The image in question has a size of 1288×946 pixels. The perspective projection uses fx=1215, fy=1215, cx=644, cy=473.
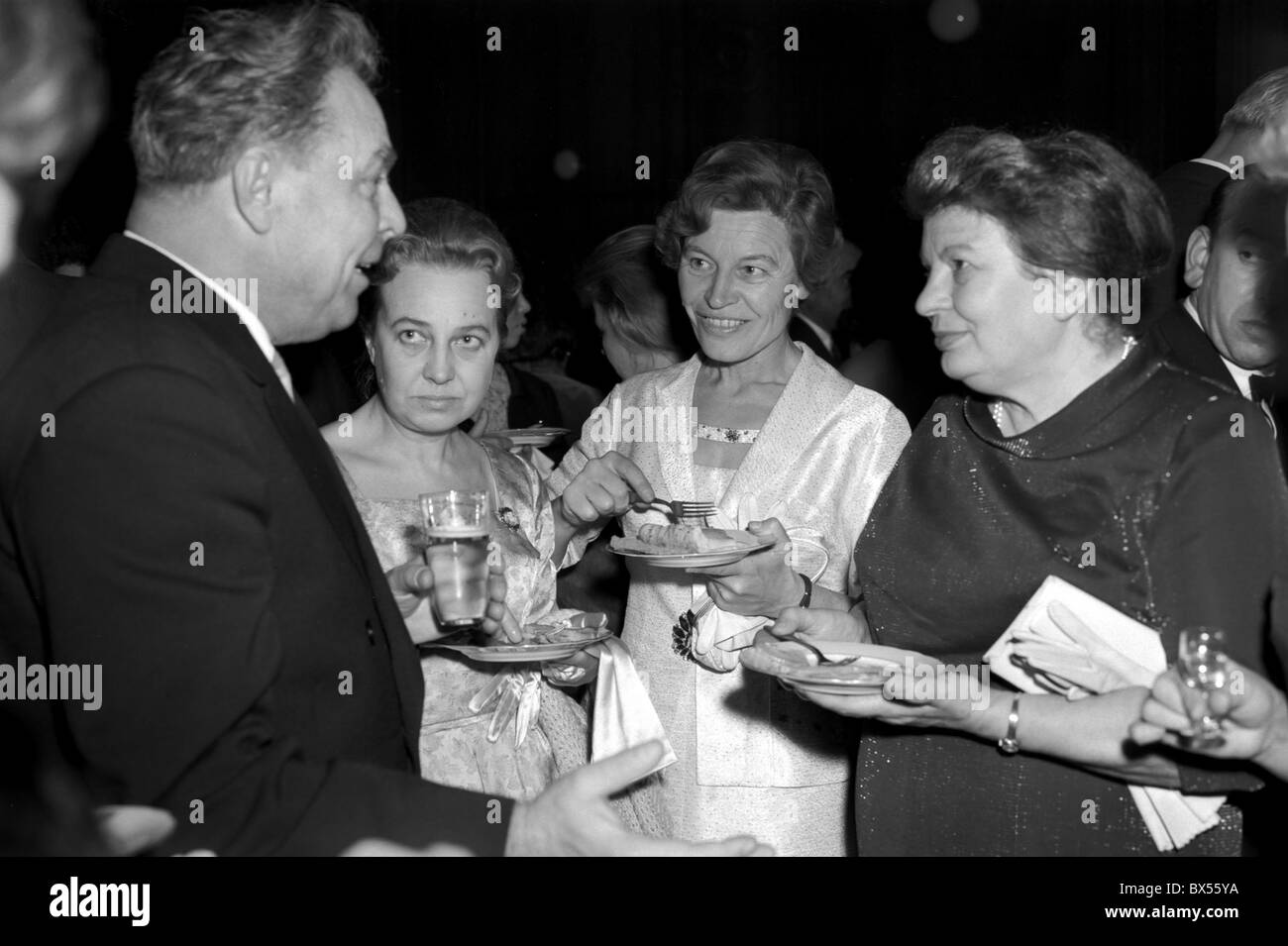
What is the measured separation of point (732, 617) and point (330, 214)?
130 centimetres

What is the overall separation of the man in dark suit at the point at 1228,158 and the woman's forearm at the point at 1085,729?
50.4 inches

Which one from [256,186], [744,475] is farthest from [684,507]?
[256,186]

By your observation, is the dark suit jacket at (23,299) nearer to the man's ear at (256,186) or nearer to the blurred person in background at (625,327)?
the man's ear at (256,186)

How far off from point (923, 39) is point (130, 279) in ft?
18.3

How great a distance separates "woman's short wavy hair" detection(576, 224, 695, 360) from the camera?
360cm

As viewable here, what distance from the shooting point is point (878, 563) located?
221cm

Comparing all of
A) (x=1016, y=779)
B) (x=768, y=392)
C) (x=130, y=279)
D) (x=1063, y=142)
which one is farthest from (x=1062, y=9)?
(x=130, y=279)

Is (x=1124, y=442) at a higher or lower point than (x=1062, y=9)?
lower

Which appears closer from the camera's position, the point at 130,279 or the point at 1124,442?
the point at 130,279

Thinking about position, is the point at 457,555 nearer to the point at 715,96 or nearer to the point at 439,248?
the point at 439,248

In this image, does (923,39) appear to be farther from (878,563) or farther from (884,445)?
(878,563)

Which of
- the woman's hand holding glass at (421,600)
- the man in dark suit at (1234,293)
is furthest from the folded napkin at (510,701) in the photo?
the man in dark suit at (1234,293)
